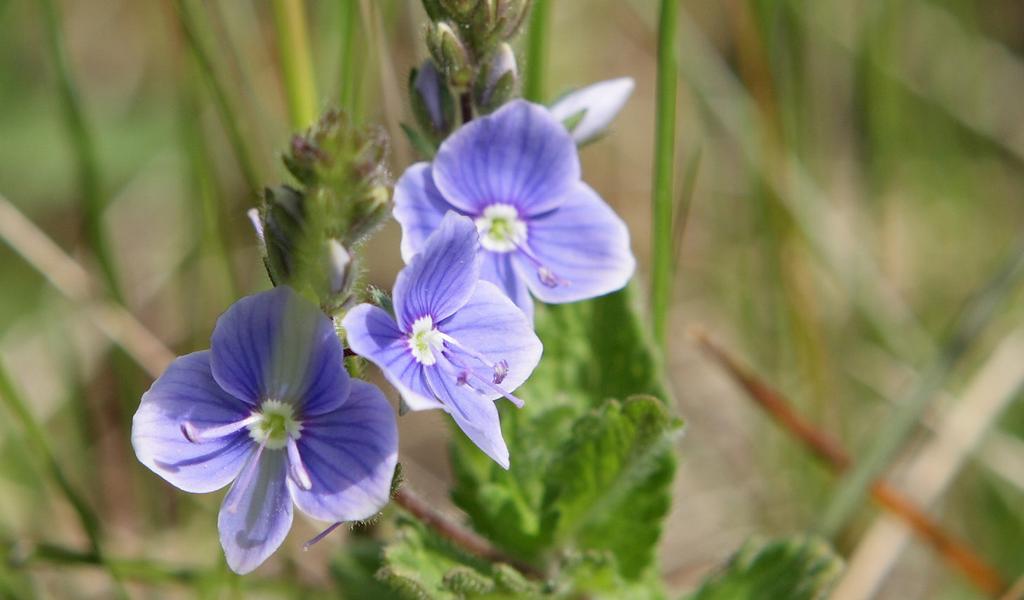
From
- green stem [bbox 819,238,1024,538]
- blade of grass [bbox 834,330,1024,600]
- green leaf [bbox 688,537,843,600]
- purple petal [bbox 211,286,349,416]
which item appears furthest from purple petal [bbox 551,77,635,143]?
blade of grass [bbox 834,330,1024,600]

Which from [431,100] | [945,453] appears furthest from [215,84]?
[945,453]

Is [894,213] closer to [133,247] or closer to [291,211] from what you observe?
[133,247]

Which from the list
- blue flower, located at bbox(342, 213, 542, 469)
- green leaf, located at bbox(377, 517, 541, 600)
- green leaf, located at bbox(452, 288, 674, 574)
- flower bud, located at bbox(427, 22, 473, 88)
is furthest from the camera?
green leaf, located at bbox(452, 288, 674, 574)

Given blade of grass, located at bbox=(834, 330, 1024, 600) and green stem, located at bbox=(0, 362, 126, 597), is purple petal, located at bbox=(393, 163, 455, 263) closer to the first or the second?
green stem, located at bbox=(0, 362, 126, 597)

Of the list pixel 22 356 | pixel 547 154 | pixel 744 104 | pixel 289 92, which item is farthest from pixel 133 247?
pixel 547 154

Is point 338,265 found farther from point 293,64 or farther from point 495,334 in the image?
point 293,64

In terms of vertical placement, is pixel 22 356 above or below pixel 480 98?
→ below

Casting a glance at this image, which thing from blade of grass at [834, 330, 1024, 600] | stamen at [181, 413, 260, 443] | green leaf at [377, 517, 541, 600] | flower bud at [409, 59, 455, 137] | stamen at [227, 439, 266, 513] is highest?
flower bud at [409, 59, 455, 137]
